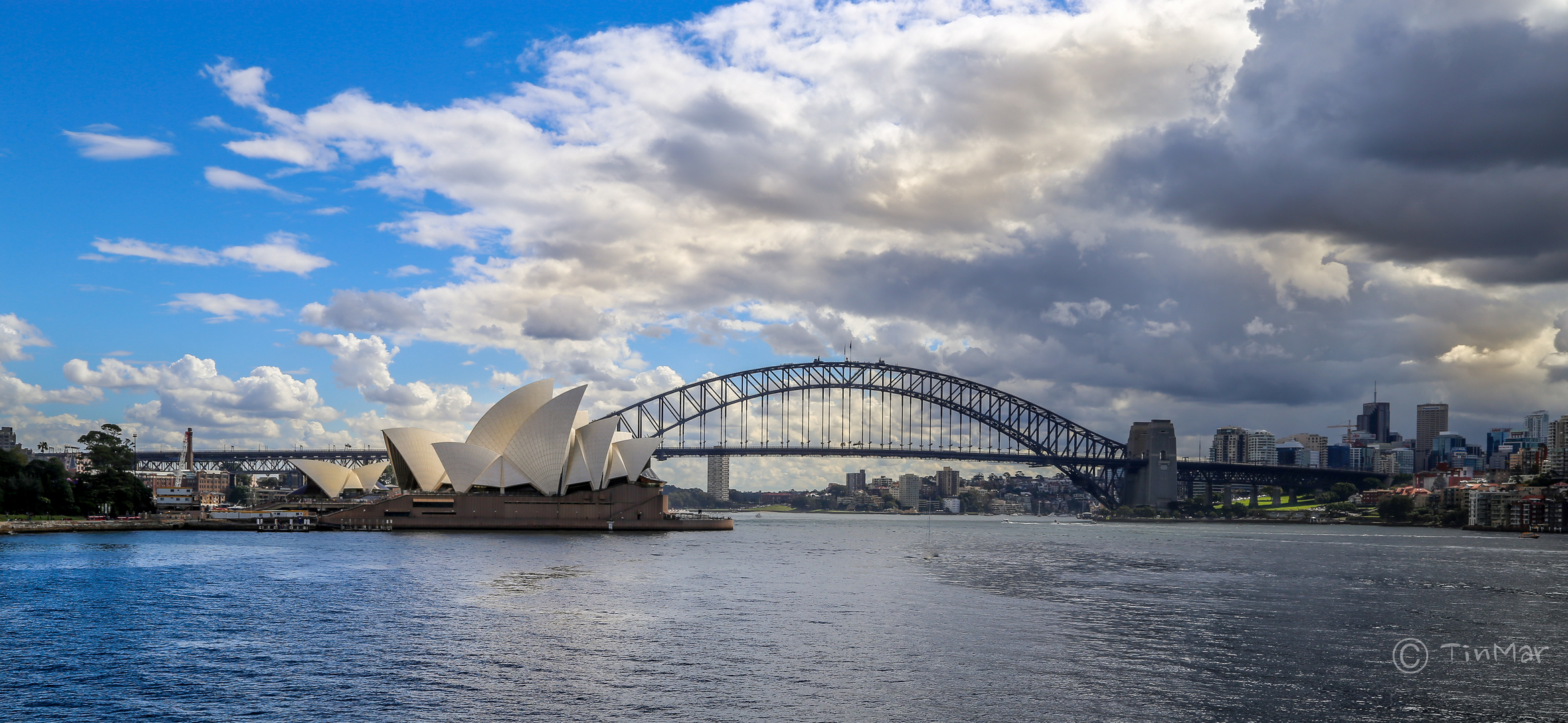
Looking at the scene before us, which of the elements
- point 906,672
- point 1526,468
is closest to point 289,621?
point 906,672

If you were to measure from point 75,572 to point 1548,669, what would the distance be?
4773cm

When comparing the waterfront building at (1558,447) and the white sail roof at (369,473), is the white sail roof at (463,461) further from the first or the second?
the waterfront building at (1558,447)

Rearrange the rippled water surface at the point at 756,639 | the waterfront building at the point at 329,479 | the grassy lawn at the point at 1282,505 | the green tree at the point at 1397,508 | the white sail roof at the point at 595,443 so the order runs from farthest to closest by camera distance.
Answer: the grassy lawn at the point at 1282,505, the green tree at the point at 1397,508, the waterfront building at the point at 329,479, the white sail roof at the point at 595,443, the rippled water surface at the point at 756,639

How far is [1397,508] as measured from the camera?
125m

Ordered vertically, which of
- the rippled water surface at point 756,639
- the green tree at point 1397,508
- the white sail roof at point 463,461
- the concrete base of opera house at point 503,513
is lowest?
the green tree at point 1397,508

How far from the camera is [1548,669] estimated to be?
2272cm

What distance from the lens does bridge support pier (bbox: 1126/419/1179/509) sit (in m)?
134

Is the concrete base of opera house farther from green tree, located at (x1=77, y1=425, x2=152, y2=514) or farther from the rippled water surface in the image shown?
the rippled water surface

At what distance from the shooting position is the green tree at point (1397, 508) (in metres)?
124

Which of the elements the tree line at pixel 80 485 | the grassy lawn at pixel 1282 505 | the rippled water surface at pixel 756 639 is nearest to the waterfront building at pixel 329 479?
the tree line at pixel 80 485

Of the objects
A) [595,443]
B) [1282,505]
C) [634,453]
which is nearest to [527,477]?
[595,443]

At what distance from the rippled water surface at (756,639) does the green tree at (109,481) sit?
112 ft

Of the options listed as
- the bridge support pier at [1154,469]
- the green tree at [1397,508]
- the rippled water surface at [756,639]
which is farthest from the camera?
the bridge support pier at [1154,469]

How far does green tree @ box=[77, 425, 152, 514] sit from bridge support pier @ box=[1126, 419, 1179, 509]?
111036 millimetres
